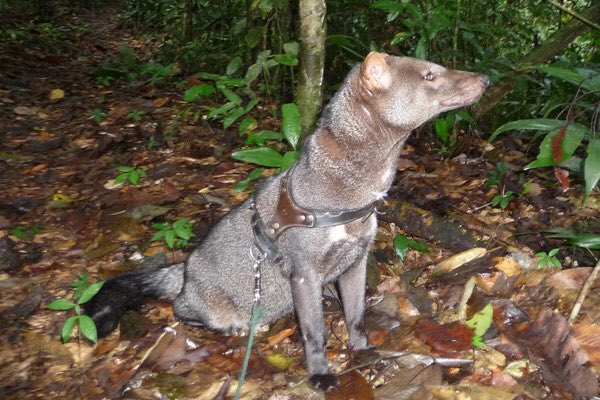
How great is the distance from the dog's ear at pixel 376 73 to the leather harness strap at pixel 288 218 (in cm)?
77

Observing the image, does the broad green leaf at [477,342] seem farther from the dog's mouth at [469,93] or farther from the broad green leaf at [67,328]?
the broad green leaf at [67,328]

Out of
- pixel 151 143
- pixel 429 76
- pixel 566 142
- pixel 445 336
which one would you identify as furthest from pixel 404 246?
pixel 151 143

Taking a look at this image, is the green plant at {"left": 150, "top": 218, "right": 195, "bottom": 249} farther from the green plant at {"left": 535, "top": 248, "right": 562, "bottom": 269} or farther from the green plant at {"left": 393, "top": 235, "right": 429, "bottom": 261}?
the green plant at {"left": 535, "top": 248, "right": 562, "bottom": 269}

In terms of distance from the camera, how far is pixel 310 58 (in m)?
5.20

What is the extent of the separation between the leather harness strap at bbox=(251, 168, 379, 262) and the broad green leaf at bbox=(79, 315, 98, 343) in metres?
1.33

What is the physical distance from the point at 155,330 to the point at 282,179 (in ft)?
5.28

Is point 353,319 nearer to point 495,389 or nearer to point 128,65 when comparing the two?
point 495,389

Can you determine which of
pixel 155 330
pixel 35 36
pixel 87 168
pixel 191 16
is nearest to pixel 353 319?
pixel 155 330

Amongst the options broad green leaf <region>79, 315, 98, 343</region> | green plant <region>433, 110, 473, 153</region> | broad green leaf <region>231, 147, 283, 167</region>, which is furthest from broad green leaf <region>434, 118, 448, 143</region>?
broad green leaf <region>79, 315, 98, 343</region>

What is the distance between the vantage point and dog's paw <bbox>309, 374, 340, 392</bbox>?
11.8ft

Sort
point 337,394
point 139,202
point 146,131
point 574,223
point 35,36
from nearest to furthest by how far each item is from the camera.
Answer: point 337,394
point 574,223
point 139,202
point 146,131
point 35,36

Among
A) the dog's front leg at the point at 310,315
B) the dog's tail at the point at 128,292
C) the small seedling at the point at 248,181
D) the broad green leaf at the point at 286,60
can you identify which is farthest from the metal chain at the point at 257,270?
the broad green leaf at the point at 286,60

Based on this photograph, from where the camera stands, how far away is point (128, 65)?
12750mm

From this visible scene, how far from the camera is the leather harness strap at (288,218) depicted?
355cm
